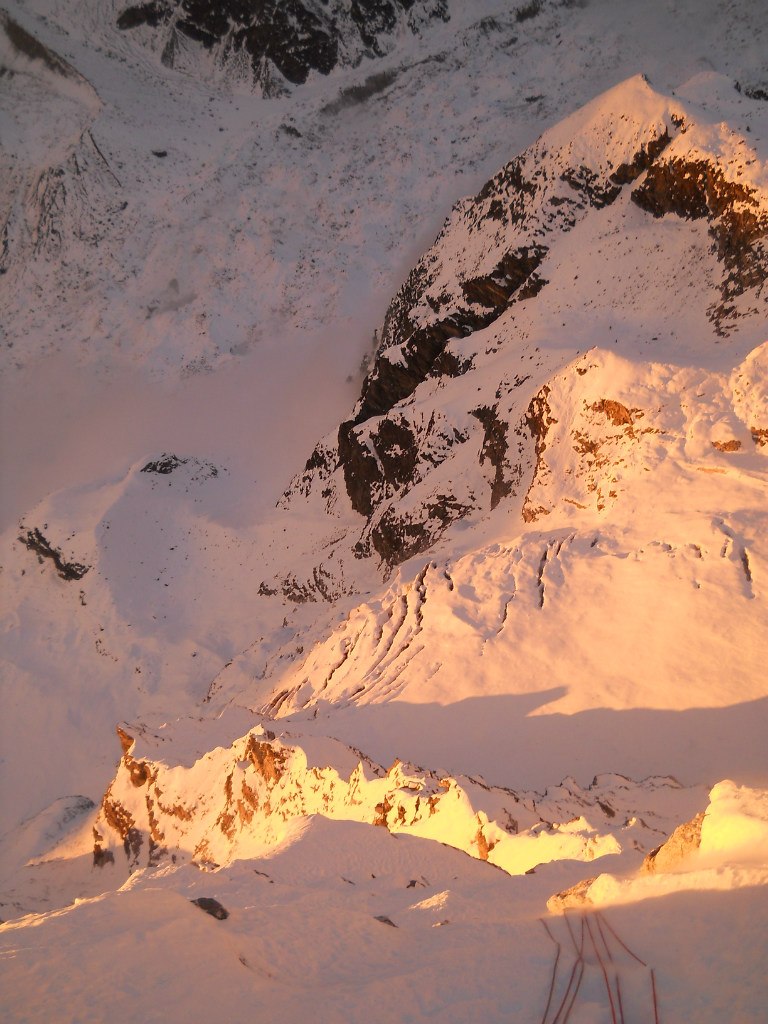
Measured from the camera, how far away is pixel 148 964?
477cm

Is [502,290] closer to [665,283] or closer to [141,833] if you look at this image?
[665,283]

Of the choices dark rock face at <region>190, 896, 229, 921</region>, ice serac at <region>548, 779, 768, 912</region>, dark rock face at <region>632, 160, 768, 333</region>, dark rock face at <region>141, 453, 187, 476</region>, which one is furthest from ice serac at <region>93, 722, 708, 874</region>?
dark rock face at <region>141, 453, 187, 476</region>

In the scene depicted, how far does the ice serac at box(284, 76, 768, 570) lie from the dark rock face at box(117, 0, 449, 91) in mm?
17106

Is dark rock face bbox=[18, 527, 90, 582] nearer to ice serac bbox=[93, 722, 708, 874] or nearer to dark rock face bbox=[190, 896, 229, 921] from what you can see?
ice serac bbox=[93, 722, 708, 874]

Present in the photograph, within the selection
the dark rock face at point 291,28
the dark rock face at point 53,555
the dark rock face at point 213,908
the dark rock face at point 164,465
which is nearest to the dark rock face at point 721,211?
the dark rock face at point 213,908

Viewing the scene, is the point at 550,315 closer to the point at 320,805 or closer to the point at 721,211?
the point at 721,211

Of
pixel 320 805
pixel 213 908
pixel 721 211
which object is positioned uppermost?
pixel 721 211

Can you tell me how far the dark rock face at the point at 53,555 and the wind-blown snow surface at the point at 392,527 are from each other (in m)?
0.17

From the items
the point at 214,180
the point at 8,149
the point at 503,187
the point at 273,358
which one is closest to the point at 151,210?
the point at 214,180

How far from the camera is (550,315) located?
21.1 meters

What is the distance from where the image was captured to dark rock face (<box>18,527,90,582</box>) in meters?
24.9

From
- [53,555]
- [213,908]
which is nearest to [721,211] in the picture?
[213,908]

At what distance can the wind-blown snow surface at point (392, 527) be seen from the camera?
4984 mm

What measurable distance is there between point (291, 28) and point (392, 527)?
30.8m
